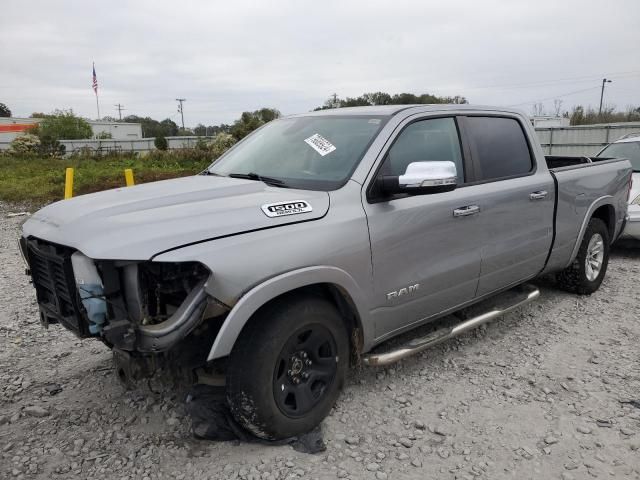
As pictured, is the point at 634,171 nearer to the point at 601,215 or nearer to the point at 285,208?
the point at 601,215

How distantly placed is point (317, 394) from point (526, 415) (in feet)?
4.26

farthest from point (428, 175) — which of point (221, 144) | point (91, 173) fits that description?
point (221, 144)

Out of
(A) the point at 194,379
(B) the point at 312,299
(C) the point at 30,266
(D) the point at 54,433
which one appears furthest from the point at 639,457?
(C) the point at 30,266

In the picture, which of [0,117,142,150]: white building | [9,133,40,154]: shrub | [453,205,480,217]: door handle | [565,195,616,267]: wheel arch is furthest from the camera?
[0,117,142,150]: white building

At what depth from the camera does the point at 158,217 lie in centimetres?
261

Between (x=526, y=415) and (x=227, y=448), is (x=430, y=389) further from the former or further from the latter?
(x=227, y=448)

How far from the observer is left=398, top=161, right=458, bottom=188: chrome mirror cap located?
296 cm

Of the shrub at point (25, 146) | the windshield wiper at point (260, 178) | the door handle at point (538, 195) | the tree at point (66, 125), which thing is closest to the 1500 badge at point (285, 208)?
the windshield wiper at point (260, 178)

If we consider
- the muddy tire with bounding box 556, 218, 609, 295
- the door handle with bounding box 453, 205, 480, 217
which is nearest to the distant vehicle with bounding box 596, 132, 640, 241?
the muddy tire with bounding box 556, 218, 609, 295

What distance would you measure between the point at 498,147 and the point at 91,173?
632 inches

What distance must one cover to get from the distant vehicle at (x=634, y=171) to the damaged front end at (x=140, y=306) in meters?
5.68

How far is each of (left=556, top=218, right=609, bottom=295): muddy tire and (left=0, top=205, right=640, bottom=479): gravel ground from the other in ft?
2.59

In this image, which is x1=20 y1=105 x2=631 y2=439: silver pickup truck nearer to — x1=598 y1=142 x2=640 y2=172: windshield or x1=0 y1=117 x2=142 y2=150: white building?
x1=598 y1=142 x2=640 y2=172: windshield

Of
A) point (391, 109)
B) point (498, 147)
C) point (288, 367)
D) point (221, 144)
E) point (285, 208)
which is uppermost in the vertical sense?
point (221, 144)
